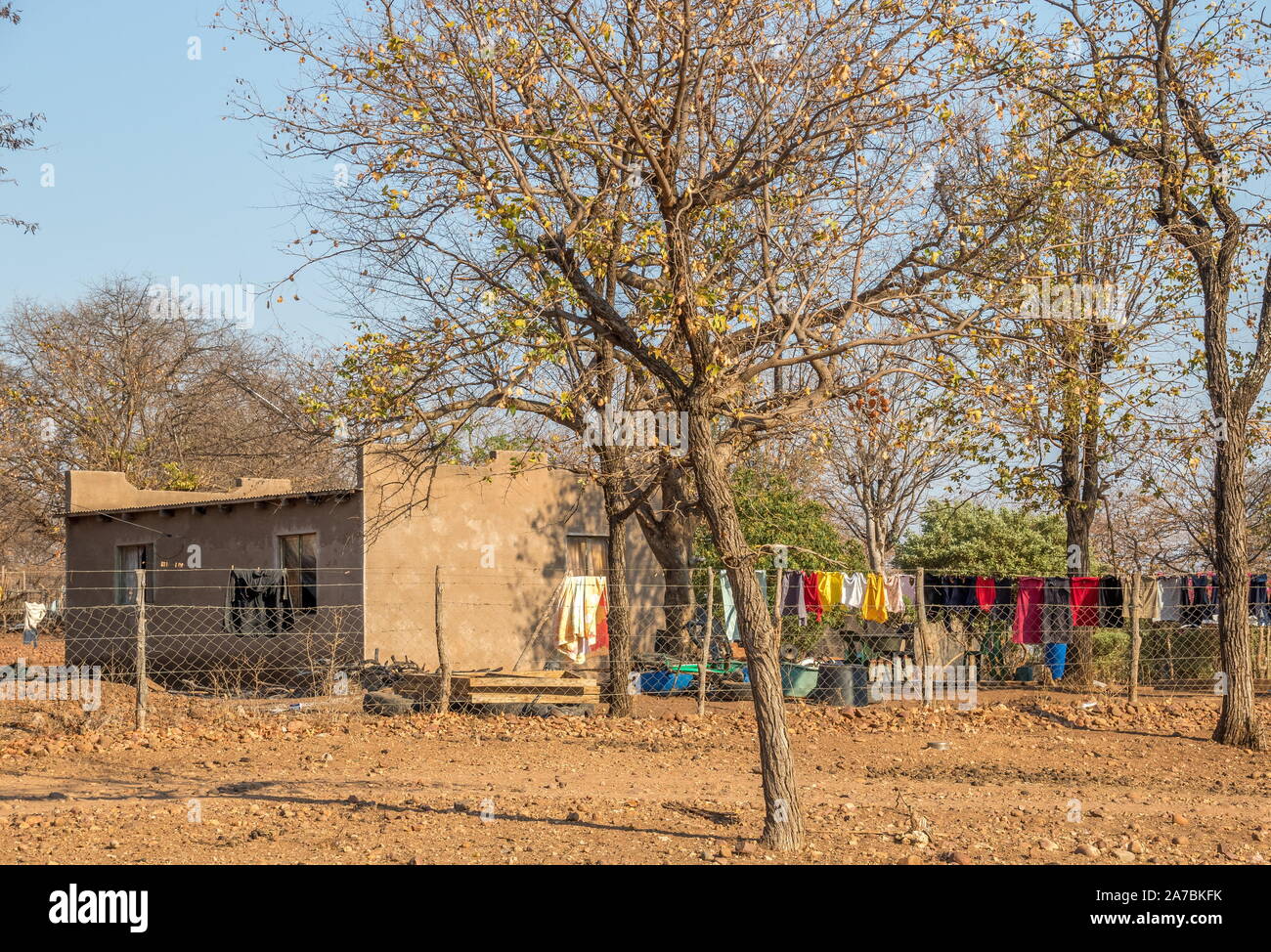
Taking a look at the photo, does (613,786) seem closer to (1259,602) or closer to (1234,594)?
(1234,594)

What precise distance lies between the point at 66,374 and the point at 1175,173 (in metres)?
29.8

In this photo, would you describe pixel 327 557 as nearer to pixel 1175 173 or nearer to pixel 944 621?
pixel 944 621

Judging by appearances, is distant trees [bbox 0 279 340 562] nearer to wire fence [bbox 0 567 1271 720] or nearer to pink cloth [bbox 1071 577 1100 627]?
wire fence [bbox 0 567 1271 720]

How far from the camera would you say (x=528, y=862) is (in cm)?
683

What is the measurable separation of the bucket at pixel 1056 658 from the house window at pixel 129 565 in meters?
15.8

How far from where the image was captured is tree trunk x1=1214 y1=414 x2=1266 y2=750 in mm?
12250

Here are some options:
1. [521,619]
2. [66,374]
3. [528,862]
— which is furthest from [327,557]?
[66,374]

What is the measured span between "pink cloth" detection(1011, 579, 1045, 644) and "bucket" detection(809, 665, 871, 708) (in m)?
2.78

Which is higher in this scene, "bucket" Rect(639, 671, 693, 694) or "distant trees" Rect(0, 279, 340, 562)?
"distant trees" Rect(0, 279, 340, 562)

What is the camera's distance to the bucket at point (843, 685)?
1592 centimetres

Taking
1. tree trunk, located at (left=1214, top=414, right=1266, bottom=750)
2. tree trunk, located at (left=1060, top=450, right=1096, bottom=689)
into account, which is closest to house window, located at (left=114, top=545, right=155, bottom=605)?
tree trunk, located at (left=1060, top=450, right=1096, bottom=689)

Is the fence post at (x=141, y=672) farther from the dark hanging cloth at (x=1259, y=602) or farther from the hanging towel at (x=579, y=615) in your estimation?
the dark hanging cloth at (x=1259, y=602)

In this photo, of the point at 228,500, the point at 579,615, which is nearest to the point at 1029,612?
the point at 579,615

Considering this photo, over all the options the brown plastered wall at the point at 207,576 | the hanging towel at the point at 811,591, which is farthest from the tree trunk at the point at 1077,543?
the brown plastered wall at the point at 207,576
